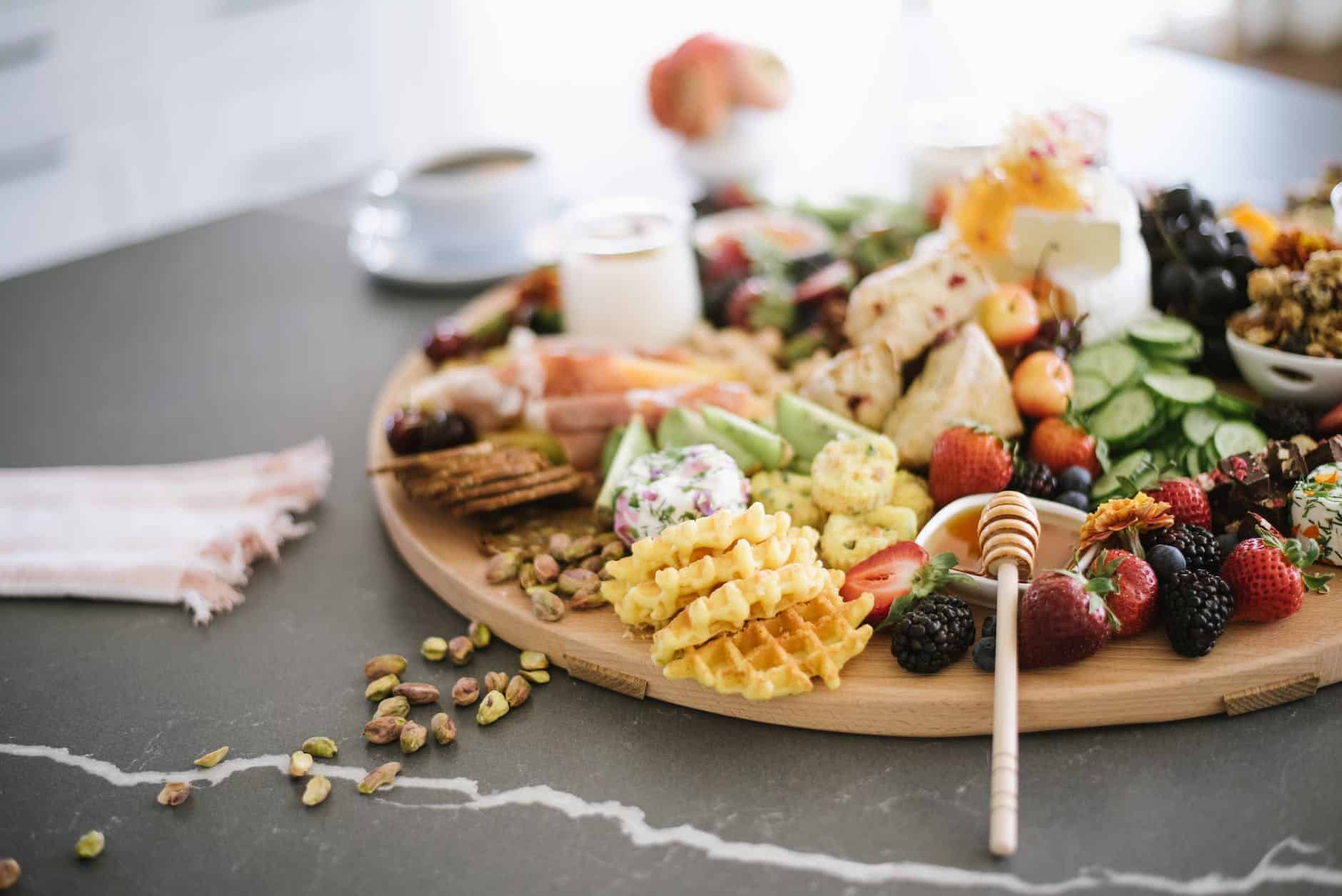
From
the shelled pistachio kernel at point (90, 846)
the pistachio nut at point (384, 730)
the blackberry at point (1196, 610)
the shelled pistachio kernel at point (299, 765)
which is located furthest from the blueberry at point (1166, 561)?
the shelled pistachio kernel at point (90, 846)

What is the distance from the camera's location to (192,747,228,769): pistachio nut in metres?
1.38

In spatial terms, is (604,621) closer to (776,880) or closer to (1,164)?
(776,880)

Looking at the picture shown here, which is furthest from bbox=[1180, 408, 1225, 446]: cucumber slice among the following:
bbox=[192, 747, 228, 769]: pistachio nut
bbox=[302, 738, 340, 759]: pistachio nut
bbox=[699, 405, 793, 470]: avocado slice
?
bbox=[192, 747, 228, 769]: pistachio nut

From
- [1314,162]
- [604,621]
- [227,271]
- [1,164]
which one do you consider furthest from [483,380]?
[1,164]

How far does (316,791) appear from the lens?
1.32 m

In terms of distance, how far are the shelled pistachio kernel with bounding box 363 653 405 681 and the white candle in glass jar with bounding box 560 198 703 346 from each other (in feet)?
2.79

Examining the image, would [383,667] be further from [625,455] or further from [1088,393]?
[1088,393]

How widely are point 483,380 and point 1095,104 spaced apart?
6.31 ft

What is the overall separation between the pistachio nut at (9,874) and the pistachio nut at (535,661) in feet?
1.89

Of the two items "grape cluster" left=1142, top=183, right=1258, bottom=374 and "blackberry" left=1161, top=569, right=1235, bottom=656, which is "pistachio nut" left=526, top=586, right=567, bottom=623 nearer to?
"blackberry" left=1161, top=569, right=1235, bottom=656

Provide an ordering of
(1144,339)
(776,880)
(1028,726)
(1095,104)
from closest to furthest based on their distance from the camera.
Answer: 1. (776,880)
2. (1028,726)
3. (1144,339)
4. (1095,104)

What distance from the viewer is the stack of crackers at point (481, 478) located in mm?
1730

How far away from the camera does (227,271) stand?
2.78m

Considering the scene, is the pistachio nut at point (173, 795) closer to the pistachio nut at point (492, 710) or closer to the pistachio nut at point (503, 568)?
the pistachio nut at point (492, 710)
